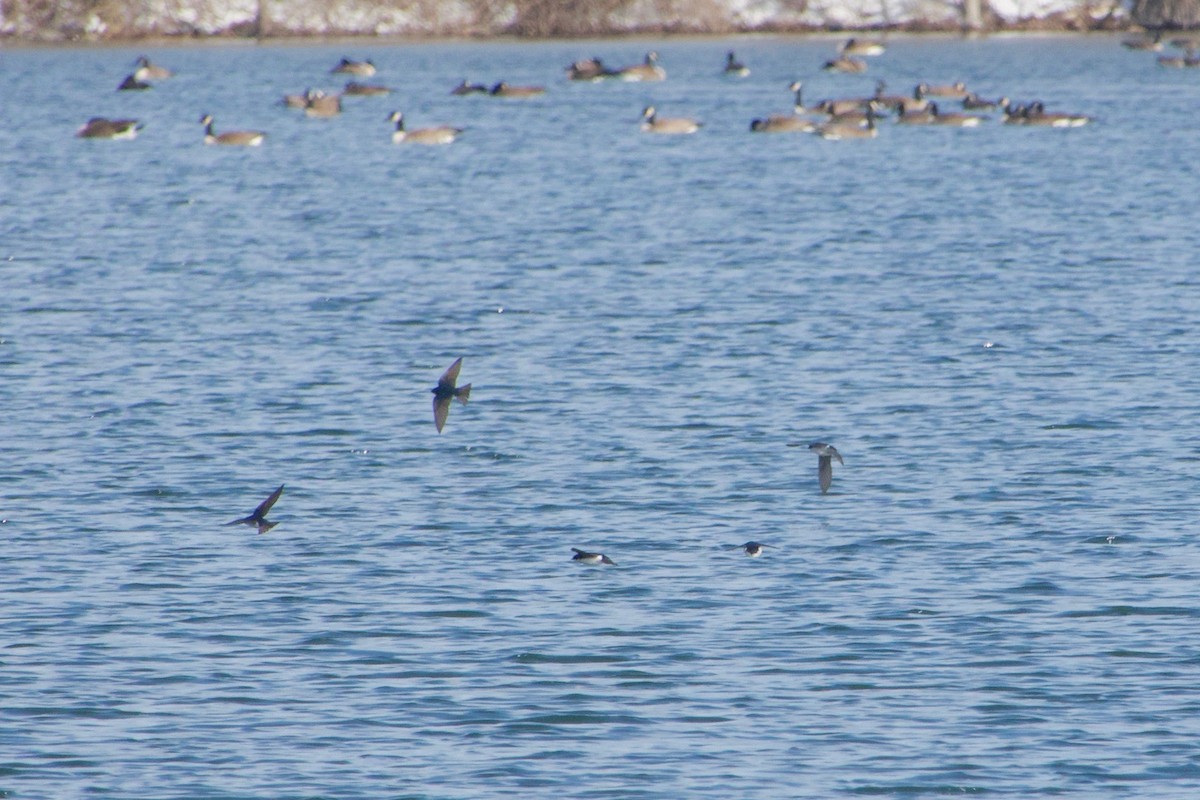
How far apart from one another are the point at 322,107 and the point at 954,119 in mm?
20542

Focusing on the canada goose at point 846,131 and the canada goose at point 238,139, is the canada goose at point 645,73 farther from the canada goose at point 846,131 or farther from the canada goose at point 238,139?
the canada goose at point 238,139

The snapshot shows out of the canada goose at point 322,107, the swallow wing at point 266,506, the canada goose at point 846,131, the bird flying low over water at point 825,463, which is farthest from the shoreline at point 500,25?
the swallow wing at point 266,506

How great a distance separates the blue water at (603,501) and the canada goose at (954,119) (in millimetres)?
21286

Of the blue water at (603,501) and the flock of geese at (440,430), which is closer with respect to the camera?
the blue water at (603,501)

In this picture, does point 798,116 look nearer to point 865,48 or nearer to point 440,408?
point 865,48

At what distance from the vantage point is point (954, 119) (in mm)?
64250

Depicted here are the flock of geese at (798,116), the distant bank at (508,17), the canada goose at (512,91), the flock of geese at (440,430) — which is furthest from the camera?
the distant bank at (508,17)

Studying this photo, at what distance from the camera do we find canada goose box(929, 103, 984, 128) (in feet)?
211

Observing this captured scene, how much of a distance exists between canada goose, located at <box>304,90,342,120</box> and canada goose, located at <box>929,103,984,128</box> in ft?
64.4

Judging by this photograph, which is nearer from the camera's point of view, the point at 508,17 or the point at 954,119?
the point at 954,119

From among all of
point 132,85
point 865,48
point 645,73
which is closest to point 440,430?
point 132,85

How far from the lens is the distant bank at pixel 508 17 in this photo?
362 ft

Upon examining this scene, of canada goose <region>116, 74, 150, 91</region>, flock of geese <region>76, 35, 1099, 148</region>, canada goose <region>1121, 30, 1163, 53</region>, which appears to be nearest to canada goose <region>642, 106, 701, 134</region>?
flock of geese <region>76, 35, 1099, 148</region>

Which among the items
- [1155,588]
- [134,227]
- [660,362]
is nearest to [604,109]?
[134,227]
